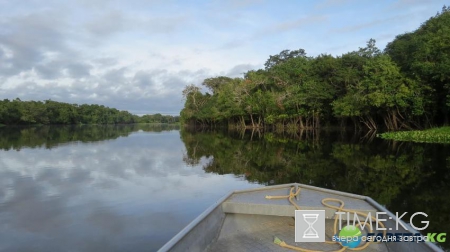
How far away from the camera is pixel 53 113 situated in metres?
85.1

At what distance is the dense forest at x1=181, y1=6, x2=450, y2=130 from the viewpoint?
25.4 metres

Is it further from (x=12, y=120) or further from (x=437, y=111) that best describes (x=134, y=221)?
(x=12, y=120)


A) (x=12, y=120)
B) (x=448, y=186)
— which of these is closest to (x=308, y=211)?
(x=448, y=186)

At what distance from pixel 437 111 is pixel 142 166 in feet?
92.8

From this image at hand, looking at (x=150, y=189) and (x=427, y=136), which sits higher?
(x=427, y=136)

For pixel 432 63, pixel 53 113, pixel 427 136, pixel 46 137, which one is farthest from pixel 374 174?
pixel 53 113

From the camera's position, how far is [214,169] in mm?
12438

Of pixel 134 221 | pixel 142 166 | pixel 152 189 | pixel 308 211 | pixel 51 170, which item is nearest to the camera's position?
pixel 308 211

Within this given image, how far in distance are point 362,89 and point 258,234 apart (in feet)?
91.0

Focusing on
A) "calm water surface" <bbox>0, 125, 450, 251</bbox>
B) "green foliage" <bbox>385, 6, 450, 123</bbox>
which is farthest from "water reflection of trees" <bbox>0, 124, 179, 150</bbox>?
"green foliage" <bbox>385, 6, 450, 123</bbox>

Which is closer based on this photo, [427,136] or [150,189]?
[150,189]

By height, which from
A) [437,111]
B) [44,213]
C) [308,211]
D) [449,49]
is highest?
[449,49]

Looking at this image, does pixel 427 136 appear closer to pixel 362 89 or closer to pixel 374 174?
pixel 362 89

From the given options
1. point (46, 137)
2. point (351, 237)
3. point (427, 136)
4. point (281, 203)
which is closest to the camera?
point (351, 237)
